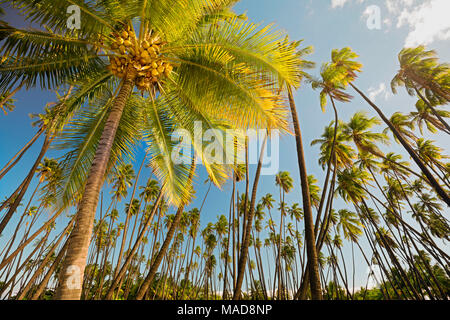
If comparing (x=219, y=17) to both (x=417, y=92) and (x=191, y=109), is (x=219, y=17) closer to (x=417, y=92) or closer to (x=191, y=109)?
(x=191, y=109)

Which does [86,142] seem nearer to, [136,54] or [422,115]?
[136,54]

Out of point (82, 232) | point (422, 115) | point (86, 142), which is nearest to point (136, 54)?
point (86, 142)

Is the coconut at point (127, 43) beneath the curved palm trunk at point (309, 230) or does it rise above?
above

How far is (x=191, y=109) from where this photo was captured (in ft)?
17.8

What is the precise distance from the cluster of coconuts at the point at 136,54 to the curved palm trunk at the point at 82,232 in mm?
1068

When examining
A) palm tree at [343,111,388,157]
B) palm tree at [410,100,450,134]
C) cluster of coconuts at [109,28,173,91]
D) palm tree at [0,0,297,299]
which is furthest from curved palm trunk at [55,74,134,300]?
palm tree at [410,100,450,134]

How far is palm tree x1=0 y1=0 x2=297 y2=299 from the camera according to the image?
3709 millimetres

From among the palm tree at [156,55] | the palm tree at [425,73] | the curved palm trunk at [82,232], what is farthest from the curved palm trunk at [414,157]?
the curved palm trunk at [82,232]

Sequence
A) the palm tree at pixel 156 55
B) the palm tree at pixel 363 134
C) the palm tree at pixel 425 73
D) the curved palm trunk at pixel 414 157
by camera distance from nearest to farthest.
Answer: the palm tree at pixel 156 55 → the curved palm trunk at pixel 414 157 → the palm tree at pixel 425 73 → the palm tree at pixel 363 134

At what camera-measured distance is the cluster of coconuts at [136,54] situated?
13.3ft

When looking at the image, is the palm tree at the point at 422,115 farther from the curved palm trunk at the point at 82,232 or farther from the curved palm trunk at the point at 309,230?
the curved palm trunk at the point at 82,232

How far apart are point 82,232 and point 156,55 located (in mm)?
3745
